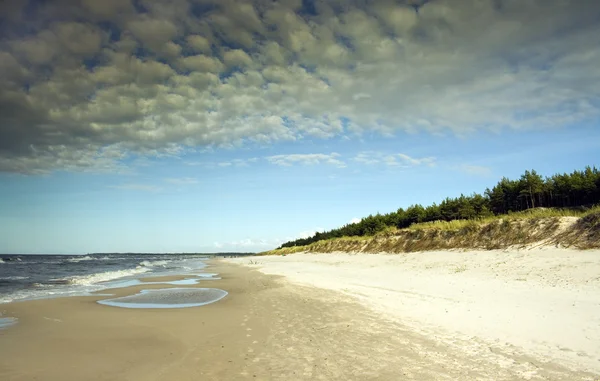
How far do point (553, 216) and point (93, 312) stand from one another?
27.8 metres

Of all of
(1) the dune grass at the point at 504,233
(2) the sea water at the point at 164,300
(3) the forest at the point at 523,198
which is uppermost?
(3) the forest at the point at 523,198

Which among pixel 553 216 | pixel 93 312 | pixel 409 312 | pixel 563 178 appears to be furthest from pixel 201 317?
pixel 563 178

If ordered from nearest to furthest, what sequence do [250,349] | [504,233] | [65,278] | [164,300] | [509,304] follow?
1. [250,349]
2. [509,304]
3. [164,300]
4. [504,233]
5. [65,278]

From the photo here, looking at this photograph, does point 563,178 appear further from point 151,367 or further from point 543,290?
point 151,367

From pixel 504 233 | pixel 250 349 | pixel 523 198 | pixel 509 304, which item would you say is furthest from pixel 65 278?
pixel 523 198

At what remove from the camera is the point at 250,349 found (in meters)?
8.00

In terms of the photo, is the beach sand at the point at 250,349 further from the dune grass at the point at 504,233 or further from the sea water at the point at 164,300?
the dune grass at the point at 504,233

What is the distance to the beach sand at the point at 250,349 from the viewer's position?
641 centimetres

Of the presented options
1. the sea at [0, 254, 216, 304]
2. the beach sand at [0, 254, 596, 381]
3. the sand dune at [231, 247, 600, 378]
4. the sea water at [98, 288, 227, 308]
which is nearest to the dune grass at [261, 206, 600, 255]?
the sand dune at [231, 247, 600, 378]

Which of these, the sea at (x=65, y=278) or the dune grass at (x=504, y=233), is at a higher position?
the dune grass at (x=504, y=233)

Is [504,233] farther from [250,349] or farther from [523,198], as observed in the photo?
[250,349]

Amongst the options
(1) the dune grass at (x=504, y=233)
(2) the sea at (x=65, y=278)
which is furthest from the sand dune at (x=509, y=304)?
(2) the sea at (x=65, y=278)

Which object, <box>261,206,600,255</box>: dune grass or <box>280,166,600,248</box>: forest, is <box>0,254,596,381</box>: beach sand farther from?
<box>280,166,600,248</box>: forest

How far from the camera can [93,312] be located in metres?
13.0
